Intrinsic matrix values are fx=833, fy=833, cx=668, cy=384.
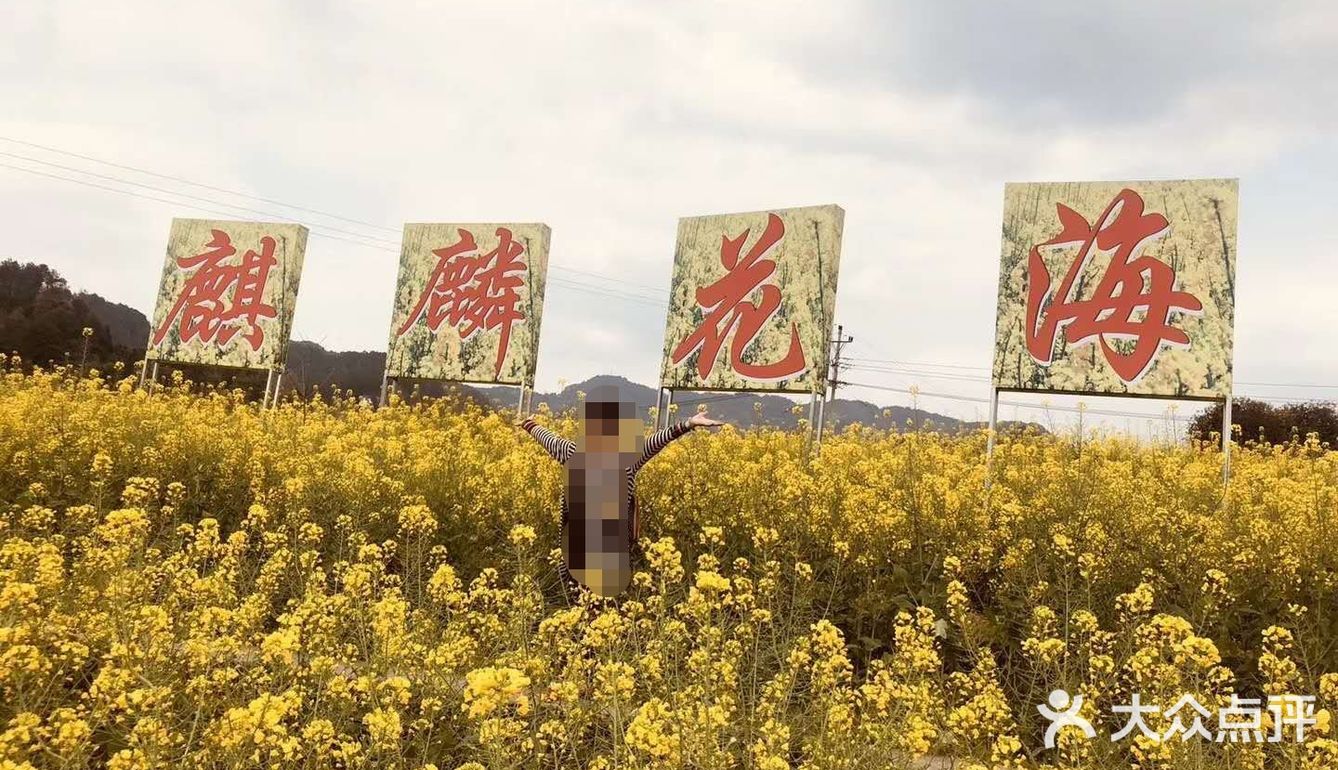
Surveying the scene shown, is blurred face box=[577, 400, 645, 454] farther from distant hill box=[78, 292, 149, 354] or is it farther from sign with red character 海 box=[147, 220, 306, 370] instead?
distant hill box=[78, 292, 149, 354]

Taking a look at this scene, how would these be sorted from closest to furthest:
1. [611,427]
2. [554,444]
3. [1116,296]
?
[611,427] < [554,444] < [1116,296]

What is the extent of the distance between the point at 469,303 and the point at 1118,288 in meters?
7.73

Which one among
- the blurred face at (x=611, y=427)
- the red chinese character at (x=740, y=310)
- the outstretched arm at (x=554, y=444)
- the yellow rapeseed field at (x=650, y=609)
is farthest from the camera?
the red chinese character at (x=740, y=310)

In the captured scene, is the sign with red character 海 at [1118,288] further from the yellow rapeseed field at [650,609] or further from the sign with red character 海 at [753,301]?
the sign with red character 海 at [753,301]

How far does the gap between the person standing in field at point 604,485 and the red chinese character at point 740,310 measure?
417cm

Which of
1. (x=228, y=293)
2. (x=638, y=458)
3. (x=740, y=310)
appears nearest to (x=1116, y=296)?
(x=740, y=310)

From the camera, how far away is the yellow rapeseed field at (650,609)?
299cm

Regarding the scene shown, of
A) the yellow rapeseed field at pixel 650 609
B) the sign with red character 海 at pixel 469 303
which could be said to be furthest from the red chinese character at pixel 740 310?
the sign with red character 海 at pixel 469 303

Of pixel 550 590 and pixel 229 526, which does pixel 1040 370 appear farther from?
pixel 229 526

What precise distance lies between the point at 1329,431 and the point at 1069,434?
14.6m

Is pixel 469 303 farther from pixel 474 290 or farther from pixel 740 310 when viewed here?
pixel 740 310

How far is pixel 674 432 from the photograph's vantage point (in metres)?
4.46

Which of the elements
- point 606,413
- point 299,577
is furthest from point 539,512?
point 606,413

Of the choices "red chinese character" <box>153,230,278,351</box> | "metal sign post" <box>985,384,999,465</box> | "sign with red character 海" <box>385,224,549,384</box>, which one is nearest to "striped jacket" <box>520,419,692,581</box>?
"metal sign post" <box>985,384,999,465</box>
